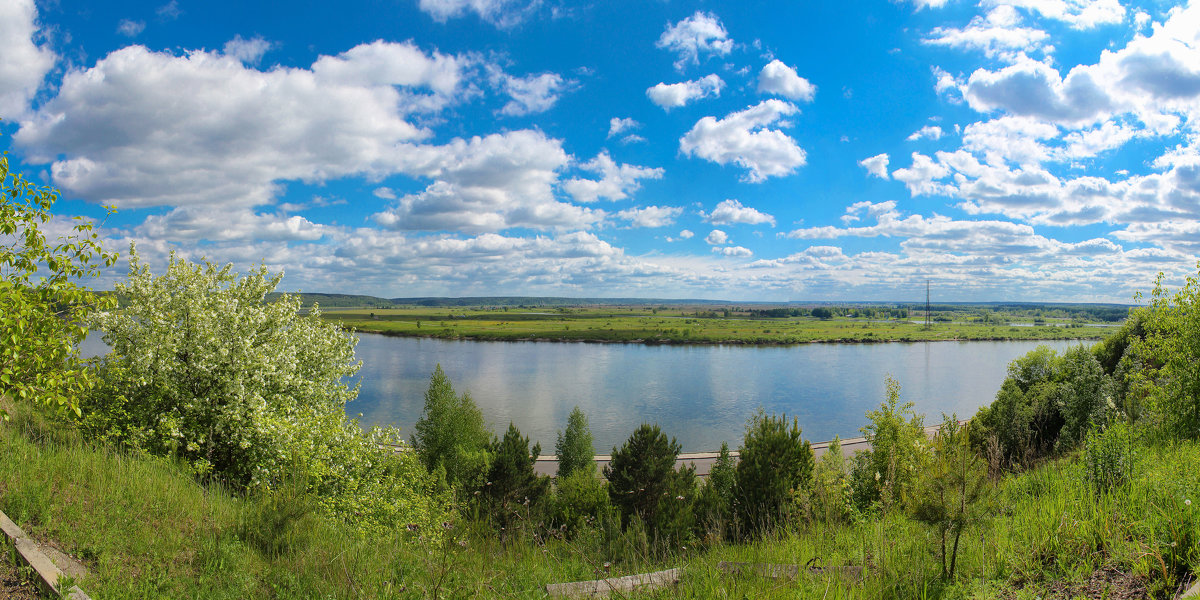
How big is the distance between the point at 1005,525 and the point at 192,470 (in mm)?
10130

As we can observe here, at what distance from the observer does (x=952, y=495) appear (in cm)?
366

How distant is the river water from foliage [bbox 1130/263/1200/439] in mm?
29999

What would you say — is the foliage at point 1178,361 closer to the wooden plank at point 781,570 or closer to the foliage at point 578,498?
the wooden plank at point 781,570

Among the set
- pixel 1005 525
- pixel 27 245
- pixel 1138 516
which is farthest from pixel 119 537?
pixel 1138 516

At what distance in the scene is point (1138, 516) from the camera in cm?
→ 414

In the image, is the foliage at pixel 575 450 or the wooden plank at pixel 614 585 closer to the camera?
the wooden plank at pixel 614 585

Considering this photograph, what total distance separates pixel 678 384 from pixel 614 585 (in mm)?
71752

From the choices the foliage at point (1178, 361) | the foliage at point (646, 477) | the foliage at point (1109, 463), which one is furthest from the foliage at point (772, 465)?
the foliage at point (1109, 463)

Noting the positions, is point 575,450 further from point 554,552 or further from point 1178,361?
point 554,552

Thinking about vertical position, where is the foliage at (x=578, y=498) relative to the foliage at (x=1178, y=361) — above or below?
below

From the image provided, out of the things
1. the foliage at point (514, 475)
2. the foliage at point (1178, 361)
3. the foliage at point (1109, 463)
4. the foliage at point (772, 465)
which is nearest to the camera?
the foliage at point (1109, 463)

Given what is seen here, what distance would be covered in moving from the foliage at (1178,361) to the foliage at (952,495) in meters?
7.94

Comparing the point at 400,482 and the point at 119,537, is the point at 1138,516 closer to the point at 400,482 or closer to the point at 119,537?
the point at 119,537

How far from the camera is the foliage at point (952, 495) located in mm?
3623
